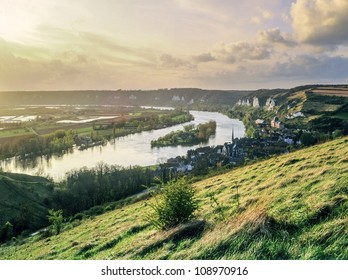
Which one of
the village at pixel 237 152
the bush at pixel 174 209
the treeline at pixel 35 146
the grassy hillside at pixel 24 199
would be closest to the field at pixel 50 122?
the treeline at pixel 35 146

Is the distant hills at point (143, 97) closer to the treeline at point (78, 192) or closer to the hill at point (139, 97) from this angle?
the hill at point (139, 97)

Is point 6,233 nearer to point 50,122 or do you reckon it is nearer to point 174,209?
point 174,209

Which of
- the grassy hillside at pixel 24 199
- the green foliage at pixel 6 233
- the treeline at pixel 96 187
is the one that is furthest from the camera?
the treeline at pixel 96 187

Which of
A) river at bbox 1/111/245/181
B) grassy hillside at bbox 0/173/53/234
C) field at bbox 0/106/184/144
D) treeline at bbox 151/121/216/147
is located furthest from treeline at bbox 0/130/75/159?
grassy hillside at bbox 0/173/53/234

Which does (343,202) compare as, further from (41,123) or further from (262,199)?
(41,123)

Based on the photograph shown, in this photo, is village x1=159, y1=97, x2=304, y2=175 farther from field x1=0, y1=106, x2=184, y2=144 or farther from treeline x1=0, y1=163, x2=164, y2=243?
field x1=0, y1=106, x2=184, y2=144

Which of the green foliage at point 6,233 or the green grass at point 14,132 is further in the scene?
the green grass at point 14,132

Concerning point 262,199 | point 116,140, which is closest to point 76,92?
point 116,140
